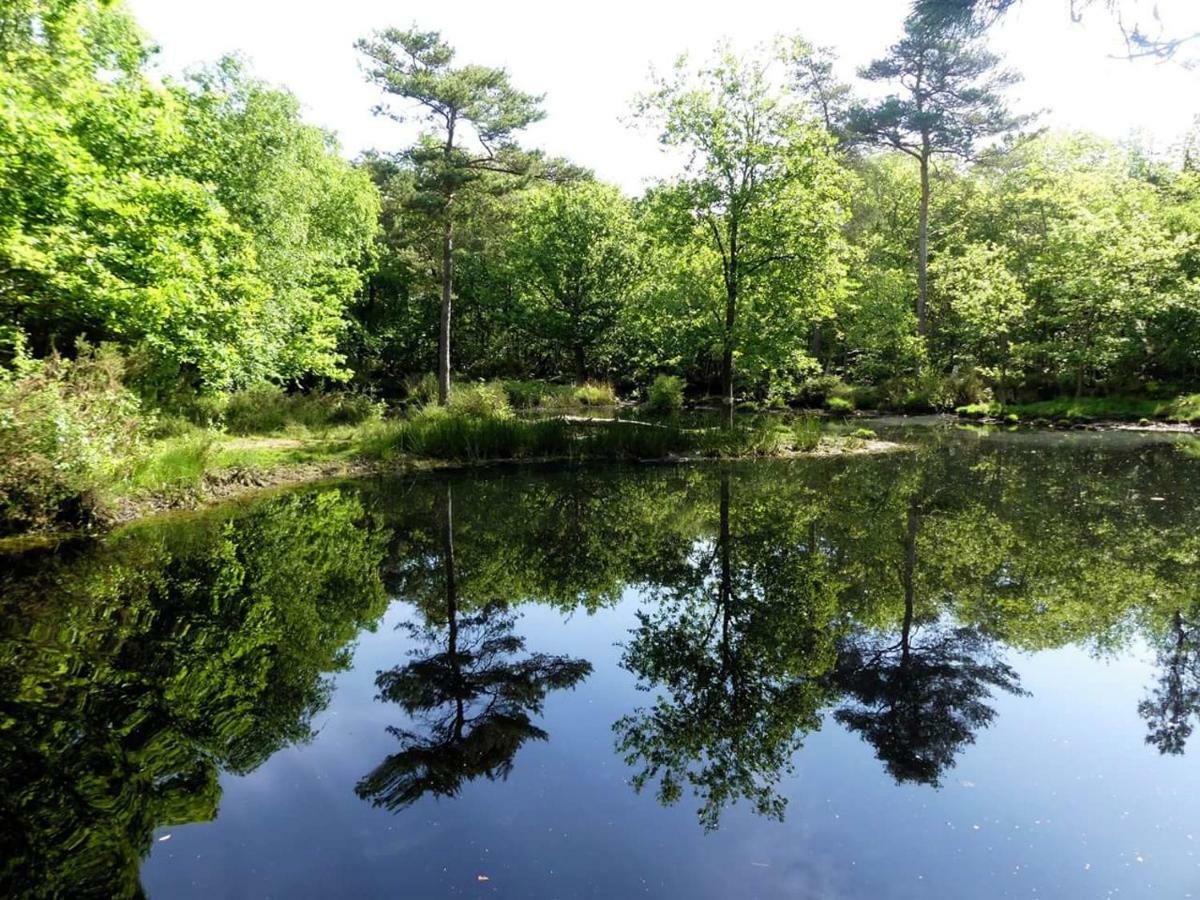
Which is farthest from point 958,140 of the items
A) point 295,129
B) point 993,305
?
point 295,129

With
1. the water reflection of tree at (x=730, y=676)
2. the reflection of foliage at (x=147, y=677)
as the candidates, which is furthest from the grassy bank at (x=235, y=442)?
the water reflection of tree at (x=730, y=676)

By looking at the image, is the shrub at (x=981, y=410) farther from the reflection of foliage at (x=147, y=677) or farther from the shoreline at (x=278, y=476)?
the reflection of foliage at (x=147, y=677)

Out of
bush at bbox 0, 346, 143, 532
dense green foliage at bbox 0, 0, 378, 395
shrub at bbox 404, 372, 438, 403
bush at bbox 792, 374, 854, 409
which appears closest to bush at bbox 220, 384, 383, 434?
dense green foliage at bbox 0, 0, 378, 395

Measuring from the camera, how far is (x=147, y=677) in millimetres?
4766

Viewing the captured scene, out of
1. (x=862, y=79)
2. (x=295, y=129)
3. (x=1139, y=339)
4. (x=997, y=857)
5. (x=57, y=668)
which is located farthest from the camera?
(x=862, y=79)

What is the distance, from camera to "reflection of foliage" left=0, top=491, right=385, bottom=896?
3.23 meters

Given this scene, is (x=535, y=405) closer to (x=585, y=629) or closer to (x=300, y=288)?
(x=300, y=288)

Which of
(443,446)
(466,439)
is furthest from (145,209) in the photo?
(466,439)

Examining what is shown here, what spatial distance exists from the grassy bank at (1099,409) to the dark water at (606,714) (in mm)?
A: 17212

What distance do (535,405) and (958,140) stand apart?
2090 centimetres

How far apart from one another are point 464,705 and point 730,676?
1.92m

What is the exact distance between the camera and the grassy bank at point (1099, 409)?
21.9 m

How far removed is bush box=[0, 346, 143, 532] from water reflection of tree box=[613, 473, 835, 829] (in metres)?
7.11

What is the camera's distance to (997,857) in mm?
3061
